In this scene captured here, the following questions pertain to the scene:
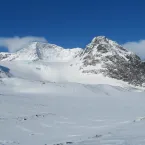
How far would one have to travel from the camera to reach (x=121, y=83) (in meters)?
159

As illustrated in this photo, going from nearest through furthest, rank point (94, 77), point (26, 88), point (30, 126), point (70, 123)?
point (30, 126)
point (70, 123)
point (26, 88)
point (94, 77)

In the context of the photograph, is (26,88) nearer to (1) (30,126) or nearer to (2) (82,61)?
(1) (30,126)

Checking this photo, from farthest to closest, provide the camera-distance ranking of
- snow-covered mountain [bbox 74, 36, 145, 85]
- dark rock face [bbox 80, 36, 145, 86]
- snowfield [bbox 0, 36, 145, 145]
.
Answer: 1. snow-covered mountain [bbox 74, 36, 145, 85]
2. dark rock face [bbox 80, 36, 145, 86]
3. snowfield [bbox 0, 36, 145, 145]

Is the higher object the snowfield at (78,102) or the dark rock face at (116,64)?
the dark rock face at (116,64)

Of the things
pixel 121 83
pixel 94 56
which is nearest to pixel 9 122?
pixel 121 83

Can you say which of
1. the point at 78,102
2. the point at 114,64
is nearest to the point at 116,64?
the point at 114,64

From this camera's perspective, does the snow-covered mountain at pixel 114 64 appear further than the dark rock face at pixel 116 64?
Yes

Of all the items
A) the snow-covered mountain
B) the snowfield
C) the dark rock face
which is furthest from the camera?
the snow-covered mountain

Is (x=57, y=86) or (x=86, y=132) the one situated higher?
(x=57, y=86)

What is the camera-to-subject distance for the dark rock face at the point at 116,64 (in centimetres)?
17261

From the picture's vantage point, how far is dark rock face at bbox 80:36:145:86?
172613mm

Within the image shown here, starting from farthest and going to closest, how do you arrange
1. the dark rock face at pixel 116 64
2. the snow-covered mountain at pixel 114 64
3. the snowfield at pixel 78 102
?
the snow-covered mountain at pixel 114 64 < the dark rock face at pixel 116 64 < the snowfield at pixel 78 102

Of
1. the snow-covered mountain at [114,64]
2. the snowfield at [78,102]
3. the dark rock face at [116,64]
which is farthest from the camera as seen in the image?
the snow-covered mountain at [114,64]

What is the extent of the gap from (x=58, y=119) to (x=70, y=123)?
3.33 m
